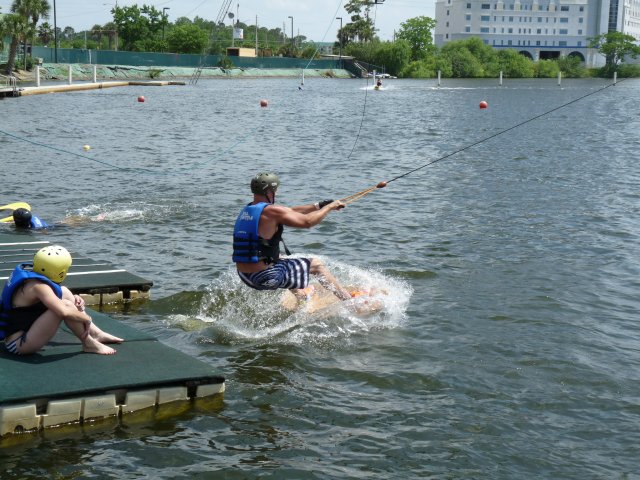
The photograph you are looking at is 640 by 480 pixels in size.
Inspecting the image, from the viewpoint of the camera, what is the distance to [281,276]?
11359 millimetres

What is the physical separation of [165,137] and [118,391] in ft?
109

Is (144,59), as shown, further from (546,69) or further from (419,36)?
(546,69)

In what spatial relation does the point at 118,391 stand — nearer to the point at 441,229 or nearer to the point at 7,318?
the point at 7,318

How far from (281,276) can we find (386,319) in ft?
6.36

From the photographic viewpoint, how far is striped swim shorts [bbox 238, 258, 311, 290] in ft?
37.2

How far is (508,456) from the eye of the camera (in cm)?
846

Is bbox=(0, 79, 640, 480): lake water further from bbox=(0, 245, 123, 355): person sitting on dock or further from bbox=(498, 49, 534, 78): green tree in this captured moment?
bbox=(498, 49, 534, 78): green tree

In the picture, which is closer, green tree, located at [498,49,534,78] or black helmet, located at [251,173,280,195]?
black helmet, located at [251,173,280,195]

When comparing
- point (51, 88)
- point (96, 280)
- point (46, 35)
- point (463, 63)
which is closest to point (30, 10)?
point (51, 88)

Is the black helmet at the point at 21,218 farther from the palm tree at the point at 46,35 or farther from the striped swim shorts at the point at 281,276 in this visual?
the palm tree at the point at 46,35

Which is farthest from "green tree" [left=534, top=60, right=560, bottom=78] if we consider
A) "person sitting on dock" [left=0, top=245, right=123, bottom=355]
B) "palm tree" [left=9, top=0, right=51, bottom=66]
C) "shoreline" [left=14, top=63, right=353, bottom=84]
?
"person sitting on dock" [left=0, top=245, right=123, bottom=355]

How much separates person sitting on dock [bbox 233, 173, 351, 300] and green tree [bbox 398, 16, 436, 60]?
551 feet


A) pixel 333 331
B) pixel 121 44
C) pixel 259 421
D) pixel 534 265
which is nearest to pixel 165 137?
pixel 534 265

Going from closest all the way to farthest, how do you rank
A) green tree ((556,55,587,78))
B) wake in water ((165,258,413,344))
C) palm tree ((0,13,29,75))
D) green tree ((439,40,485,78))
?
wake in water ((165,258,413,344))
palm tree ((0,13,29,75))
green tree ((439,40,485,78))
green tree ((556,55,587,78))
